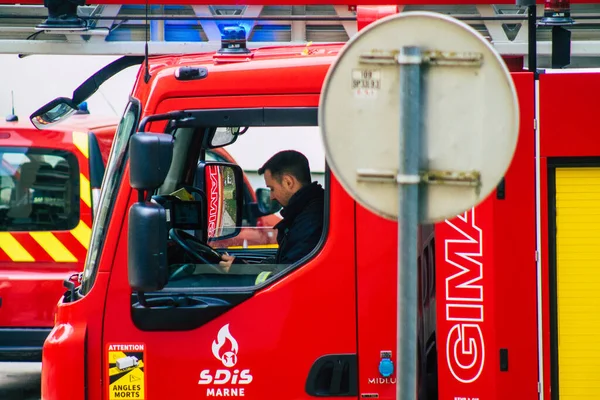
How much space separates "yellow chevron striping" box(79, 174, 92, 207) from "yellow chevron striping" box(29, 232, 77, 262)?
38 centimetres

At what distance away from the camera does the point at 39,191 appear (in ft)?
28.4

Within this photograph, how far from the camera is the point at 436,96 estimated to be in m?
3.08

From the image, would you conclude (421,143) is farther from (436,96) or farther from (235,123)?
(235,123)

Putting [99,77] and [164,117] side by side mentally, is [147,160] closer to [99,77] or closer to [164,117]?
[164,117]

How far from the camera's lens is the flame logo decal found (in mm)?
4035

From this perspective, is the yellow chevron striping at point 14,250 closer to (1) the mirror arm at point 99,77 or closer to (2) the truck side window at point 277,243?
(1) the mirror arm at point 99,77

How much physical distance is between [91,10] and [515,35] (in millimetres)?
2298

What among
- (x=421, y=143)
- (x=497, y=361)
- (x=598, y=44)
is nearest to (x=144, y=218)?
(x=421, y=143)

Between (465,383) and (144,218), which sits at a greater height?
(144,218)

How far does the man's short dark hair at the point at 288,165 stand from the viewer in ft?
14.7

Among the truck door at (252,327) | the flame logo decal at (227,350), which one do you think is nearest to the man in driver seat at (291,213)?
the truck door at (252,327)

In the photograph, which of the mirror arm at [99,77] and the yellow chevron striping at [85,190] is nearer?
the mirror arm at [99,77]

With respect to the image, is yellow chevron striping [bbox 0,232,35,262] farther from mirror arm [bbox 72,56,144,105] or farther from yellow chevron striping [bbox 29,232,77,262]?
mirror arm [bbox 72,56,144,105]

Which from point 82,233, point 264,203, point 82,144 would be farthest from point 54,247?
point 264,203
